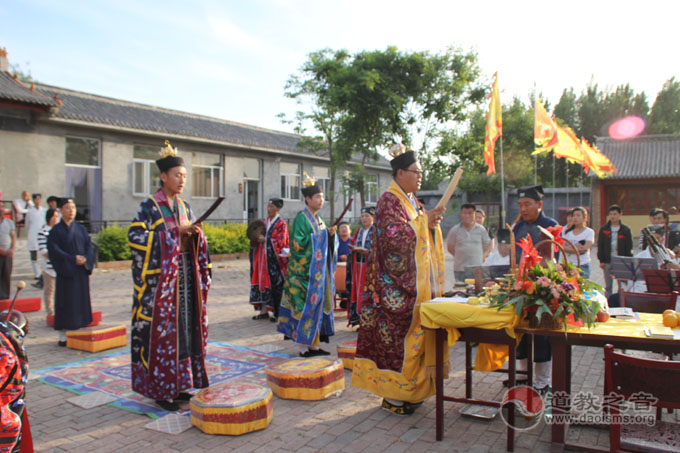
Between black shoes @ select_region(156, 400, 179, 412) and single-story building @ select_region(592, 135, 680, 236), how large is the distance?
22041 mm

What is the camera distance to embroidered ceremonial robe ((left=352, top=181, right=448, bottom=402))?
13.2 feet

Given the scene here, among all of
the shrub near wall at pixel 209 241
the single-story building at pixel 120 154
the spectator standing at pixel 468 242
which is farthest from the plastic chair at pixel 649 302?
the single-story building at pixel 120 154

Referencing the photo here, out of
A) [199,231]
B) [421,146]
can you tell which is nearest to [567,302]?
[199,231]

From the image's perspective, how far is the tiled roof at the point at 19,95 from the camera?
555 inches

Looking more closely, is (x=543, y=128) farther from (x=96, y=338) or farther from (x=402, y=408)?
(x=96, y=338)

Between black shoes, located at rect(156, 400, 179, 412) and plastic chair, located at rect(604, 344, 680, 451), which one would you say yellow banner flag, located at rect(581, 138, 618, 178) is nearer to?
plastic chair, located at rect(604, 344, 680, 451)

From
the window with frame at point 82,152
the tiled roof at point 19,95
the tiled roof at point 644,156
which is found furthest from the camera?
the tiled roof at point 644,156

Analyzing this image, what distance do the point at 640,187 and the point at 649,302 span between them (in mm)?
21192

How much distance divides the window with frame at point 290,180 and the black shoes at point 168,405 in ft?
68.6

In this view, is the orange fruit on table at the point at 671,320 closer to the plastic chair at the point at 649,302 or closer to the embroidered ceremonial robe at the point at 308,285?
the plastic chair at the point at 649,302

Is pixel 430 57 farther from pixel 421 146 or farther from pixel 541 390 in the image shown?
pixel 541 390

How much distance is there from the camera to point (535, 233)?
4.63m

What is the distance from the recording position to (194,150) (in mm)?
20688

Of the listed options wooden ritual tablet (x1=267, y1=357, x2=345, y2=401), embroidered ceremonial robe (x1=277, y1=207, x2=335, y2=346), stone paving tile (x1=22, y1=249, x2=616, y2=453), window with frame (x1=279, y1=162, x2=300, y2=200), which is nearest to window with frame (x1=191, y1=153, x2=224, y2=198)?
window with frame (x1=279, y1=162, x2=300, y2=200)
